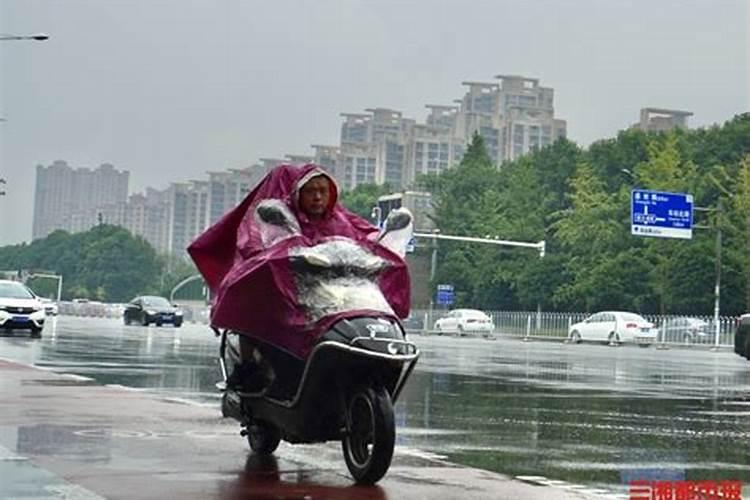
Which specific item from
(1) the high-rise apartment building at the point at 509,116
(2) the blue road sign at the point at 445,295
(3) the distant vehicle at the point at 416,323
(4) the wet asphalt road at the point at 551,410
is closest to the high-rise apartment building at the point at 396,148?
(1) the high-rise apartment building at the point at 509,116

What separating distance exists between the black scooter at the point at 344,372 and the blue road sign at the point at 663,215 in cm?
4405

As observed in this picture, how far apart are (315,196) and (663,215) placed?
4482cm

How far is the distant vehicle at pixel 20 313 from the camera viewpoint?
30.8m

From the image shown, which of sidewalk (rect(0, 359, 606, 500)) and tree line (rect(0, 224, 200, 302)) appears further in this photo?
tree line (rect(0, 224, 200, 302))

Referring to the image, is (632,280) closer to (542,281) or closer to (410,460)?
(542,281)

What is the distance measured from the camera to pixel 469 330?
61.0 m

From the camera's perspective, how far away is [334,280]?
7.91 meters

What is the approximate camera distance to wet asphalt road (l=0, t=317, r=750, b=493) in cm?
920

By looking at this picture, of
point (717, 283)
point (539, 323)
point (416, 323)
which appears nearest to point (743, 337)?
point (717, 283)

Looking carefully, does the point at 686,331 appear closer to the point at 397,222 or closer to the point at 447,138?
the point at 397,222

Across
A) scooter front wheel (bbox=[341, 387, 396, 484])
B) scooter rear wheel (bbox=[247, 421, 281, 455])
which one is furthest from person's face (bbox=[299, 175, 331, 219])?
scooter rear wheel (bbox=[247, 421, 281, 455])

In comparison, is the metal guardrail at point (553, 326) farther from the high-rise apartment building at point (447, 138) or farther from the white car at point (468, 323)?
the high-rise apartment building at point (447, 138)

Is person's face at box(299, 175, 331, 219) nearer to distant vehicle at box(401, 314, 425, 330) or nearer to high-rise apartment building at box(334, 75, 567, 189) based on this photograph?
distant vehicle at box(401, 314, 425, 330)

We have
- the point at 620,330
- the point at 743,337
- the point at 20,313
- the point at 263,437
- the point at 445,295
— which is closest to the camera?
the point at 263,437
